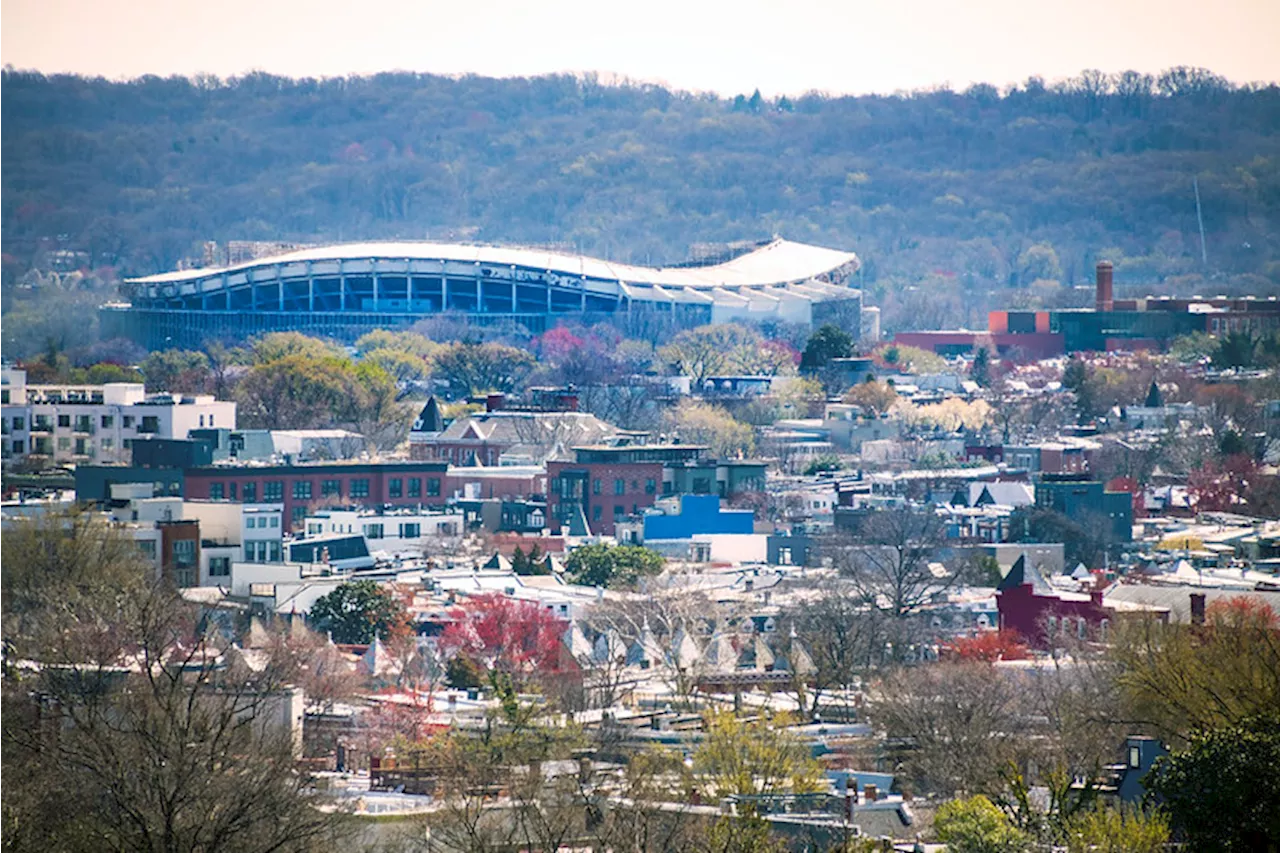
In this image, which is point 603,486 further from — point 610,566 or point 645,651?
point 645,651

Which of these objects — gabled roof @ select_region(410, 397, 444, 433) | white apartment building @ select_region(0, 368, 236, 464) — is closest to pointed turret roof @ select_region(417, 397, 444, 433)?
gabled roof @ select_region(410, 397, 444, 433)

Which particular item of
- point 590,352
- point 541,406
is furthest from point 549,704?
point 590,352

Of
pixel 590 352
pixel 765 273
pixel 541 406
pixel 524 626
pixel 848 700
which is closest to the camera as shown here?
pixel 848 700

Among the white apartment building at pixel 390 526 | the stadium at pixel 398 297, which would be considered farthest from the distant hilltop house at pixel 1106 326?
the white apartment building at pixel 390 526

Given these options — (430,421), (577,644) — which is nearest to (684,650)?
(577,644)

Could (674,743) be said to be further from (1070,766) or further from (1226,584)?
(1226,584)

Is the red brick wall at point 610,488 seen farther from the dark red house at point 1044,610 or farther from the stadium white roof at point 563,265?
the stadium white roof at point 563,265
